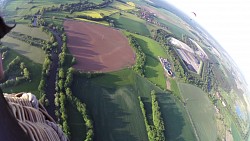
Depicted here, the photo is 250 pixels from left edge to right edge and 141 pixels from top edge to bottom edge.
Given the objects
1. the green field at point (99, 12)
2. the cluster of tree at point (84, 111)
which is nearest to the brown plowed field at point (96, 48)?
the cluster of tree at point (84, 111)

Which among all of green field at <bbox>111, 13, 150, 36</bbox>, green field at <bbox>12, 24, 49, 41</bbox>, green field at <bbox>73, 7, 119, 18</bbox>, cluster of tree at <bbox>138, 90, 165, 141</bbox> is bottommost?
cluster of tree at <bbox>138, 90, 165, 141</bbox>

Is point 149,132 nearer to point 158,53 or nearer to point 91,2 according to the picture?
point 158,53

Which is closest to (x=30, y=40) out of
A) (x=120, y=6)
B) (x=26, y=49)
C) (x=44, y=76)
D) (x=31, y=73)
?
(x=26, y=49)

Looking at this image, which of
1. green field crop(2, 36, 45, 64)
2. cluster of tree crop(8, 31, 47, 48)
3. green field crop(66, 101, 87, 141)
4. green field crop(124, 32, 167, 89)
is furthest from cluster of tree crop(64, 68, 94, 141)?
green field crop(124, 32, 167, 89)

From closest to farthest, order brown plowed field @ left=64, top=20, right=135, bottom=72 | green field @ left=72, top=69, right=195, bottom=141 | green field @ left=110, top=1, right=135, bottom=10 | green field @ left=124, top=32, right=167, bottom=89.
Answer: green field @ left=72, top=69, right=195, bottom=141 → brown plowed field @ left=64, top=20, right=135, bottom=72 → green field @ left=124, top=32, right=167, bottom=89 → green field @ left=110, top=1, right=135, bottom=10

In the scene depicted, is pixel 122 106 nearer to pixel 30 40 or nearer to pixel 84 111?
pixel 84 111

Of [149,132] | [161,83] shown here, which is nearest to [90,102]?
[149,132]

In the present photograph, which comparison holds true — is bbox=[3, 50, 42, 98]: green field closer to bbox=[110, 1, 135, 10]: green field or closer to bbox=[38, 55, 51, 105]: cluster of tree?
bbox=[38, 55, 51, 105]: cluster of tree
